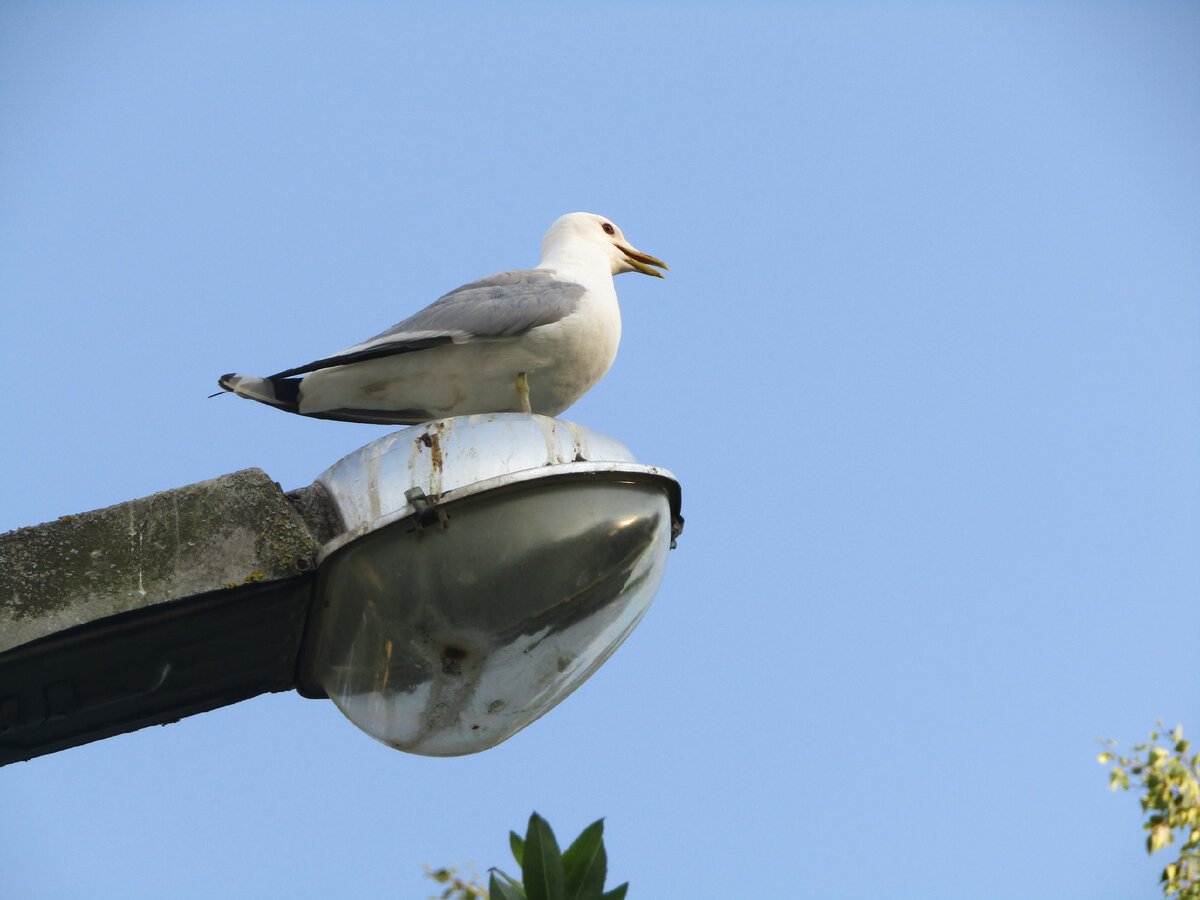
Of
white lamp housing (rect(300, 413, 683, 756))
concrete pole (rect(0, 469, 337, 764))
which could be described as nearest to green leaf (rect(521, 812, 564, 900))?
white lamp housing (rect(300, 413, 683, 756))

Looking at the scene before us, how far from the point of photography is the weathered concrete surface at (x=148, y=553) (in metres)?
2.30

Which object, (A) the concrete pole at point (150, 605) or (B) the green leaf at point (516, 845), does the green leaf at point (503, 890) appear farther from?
(A) the concrete pole at point (150, 605)

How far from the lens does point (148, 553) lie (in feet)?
7.86

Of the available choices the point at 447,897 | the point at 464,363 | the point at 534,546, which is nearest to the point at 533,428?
the point at 534,546

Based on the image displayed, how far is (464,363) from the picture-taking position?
148 inches

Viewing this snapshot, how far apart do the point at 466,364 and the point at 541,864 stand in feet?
6.47

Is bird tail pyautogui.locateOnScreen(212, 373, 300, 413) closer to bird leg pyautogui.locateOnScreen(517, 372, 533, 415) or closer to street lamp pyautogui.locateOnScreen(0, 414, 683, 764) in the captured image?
bird leg pyautogui.locateOnScreen(517, 372, 533, 415)

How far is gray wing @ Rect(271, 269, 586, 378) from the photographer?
3654mm

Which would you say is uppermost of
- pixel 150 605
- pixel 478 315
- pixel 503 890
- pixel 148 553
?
pixel 478 315

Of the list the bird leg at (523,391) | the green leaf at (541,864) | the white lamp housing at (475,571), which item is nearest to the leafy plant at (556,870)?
the green leaf at (541,864)

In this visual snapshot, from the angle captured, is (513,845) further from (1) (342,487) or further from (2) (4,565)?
(2) (4,565)

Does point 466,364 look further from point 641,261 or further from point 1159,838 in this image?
point 1159,838

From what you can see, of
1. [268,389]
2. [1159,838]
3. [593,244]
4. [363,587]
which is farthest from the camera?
[593,244]

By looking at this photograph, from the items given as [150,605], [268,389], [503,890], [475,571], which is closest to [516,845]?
[503,890]
